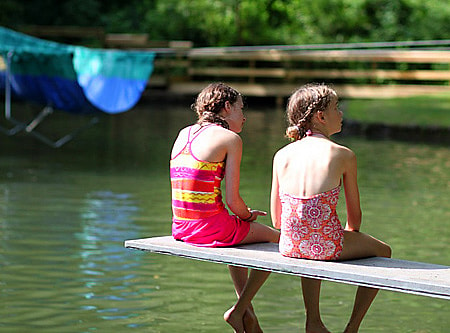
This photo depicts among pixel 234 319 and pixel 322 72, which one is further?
pixel 322 72

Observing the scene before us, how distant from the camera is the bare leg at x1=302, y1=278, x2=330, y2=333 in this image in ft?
14.5

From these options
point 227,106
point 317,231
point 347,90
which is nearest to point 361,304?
point 317,231

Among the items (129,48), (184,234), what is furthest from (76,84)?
(129,48)

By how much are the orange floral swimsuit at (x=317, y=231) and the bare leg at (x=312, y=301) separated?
7.6 inches

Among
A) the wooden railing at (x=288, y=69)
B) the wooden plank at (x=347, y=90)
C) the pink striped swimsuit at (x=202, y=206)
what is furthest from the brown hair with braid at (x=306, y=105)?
the wooden plank at (x=347, y=90)

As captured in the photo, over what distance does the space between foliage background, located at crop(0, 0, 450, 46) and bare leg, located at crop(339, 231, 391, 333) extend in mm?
25441

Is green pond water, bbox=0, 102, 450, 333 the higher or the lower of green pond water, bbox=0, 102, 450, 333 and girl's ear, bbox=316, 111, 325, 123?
the lower

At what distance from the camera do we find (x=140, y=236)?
7.92 m

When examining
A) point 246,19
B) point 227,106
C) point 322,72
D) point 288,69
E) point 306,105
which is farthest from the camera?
point 246,19

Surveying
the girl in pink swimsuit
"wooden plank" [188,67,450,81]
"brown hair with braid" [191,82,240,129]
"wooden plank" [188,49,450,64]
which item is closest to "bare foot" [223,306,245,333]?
the girl in pink swimsuit

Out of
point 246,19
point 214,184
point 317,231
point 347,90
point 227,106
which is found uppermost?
point 246,19

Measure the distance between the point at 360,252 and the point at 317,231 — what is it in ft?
0.74

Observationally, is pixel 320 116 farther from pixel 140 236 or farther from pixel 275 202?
pixel 140 236

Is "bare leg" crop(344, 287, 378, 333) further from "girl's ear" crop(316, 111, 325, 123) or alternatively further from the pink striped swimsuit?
"girl's ear" crop(316, 111, 325, 123)
